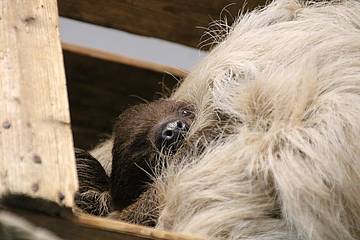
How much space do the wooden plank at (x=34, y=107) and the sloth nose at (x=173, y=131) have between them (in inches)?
8.9

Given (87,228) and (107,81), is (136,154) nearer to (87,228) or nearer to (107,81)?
(87,228)

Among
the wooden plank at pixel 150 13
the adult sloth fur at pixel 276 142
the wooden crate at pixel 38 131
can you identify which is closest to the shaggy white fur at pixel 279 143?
the adult sloth fur at pixel 276 142

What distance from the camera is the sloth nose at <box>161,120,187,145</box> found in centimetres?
118

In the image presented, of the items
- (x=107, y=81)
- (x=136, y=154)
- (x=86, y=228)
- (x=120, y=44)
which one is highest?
(x=86, y=228)

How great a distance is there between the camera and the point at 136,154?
3.95ft

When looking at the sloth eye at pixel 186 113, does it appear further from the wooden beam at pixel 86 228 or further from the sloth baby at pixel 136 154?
the wooden beam at pixel 86 228

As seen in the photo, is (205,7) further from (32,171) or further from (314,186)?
(32,171)

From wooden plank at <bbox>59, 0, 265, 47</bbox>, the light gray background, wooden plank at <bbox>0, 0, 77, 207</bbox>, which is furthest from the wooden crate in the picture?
the light gray background

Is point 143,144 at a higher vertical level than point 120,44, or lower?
higher

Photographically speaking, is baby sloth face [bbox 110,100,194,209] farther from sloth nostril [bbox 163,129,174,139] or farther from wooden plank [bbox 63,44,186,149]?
wooden plank [bbox 63,44,186,149]

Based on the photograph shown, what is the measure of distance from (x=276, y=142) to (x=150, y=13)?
0.51 metres

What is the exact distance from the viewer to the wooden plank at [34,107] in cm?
86

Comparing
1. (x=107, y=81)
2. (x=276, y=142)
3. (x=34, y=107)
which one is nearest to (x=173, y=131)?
(x=276, y=142)

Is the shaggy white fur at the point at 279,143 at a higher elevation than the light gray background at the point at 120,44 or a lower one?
higher
